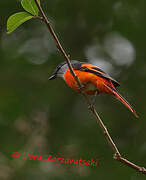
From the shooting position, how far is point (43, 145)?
684cm

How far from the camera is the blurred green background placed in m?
7.50

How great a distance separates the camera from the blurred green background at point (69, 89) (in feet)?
24.6

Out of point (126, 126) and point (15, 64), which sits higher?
point (15, 64)

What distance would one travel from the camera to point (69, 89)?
→ 8641 mm

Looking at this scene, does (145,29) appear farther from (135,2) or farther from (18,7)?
(18,7)

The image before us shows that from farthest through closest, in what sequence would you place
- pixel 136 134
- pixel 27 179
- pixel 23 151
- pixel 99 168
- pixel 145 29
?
pixel 145 29, pixel 136 134, pixel 99 168, pixel 23 151, pixel 27 179

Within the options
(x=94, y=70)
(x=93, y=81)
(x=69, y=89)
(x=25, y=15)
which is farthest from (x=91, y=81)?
(x=69, y=89)

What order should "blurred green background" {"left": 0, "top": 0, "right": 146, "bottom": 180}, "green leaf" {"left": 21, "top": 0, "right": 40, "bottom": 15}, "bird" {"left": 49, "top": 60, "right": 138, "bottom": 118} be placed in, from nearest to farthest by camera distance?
1. "green leaf" {"left": 21, "top": 0, "right": 40, "bottom": 15}
2. "bird" {"left": 49, "top": 60, "right": 138, "bottom": 118}
3. "blurred green background" {"left": 0, "top": 0, "right": 146, "bottom": 180}

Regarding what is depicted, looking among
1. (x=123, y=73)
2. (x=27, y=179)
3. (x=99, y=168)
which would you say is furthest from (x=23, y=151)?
(x=123, y=73)

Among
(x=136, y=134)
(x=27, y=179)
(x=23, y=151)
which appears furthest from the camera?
(x=136, y=134)

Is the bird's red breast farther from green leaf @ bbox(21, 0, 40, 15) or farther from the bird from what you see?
green leaf @ bbox(21, 0, 40, 15)

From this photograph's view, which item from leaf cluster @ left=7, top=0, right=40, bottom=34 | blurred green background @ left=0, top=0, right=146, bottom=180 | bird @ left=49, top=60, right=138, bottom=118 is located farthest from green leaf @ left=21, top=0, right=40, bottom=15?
blurred green background @ left=0, top=0, right=146, bottom=180

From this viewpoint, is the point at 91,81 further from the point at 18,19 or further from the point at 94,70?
the point at 18,19

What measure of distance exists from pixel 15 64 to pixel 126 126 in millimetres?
3129
